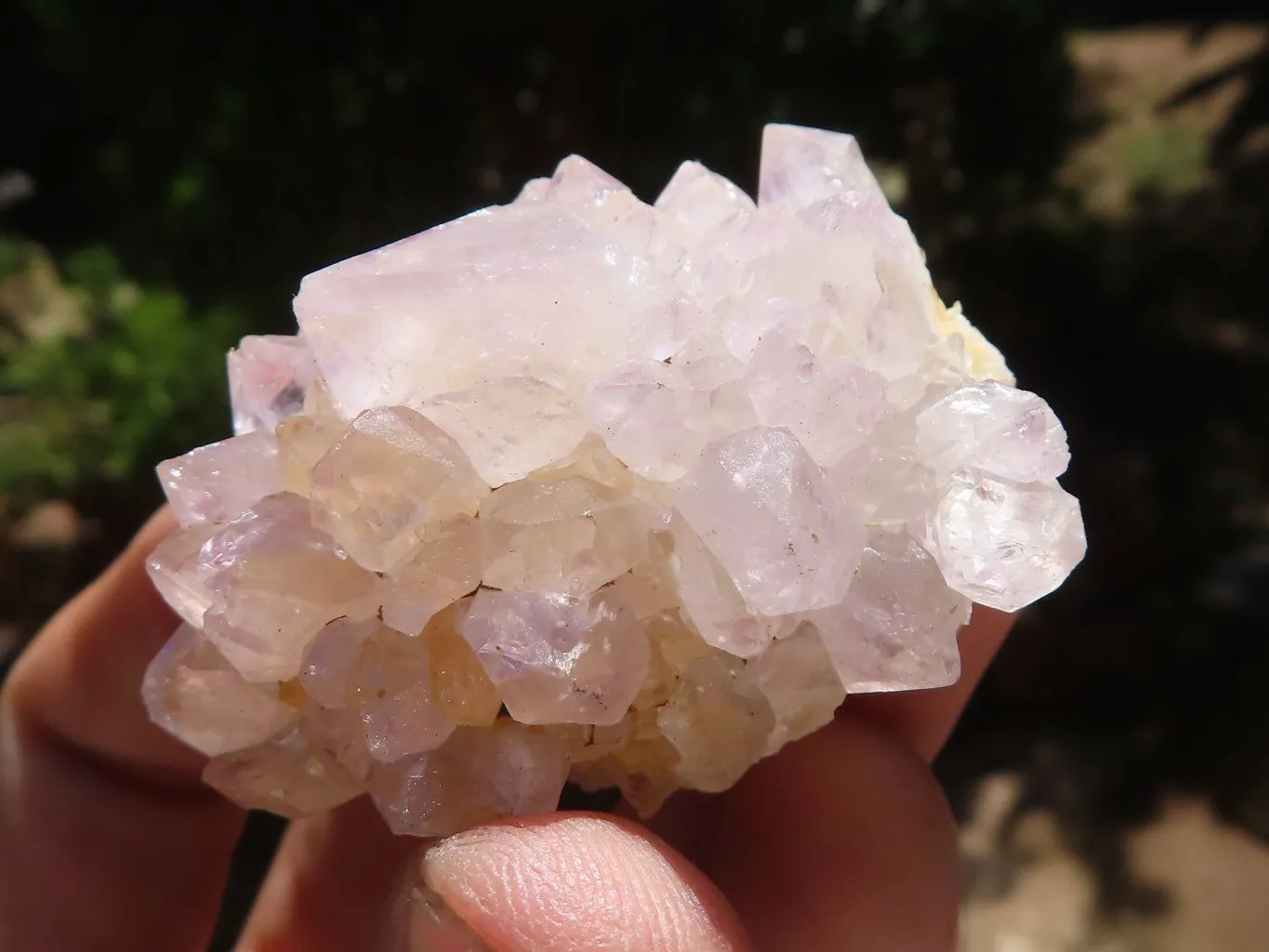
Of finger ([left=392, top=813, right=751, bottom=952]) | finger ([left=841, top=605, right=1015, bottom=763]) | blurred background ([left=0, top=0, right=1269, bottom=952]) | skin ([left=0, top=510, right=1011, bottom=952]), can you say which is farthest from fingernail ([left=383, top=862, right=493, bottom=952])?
blurred background ([left=0, top=0, right=1269, bottom=952])

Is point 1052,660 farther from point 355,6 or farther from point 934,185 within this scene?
point 355,6

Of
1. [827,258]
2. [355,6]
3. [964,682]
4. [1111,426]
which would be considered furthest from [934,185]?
[827,258]

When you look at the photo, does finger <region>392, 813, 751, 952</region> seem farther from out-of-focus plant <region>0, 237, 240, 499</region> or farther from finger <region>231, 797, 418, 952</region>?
out-of-focus plant <region>0, 237, 240, 499</region>

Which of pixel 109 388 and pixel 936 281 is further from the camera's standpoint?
pixel 936 281

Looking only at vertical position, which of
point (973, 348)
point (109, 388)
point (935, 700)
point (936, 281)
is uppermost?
point (973, 348)

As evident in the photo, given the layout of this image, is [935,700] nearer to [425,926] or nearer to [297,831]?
[425,926]

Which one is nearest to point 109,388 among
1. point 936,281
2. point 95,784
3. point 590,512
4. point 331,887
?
point 95,784
